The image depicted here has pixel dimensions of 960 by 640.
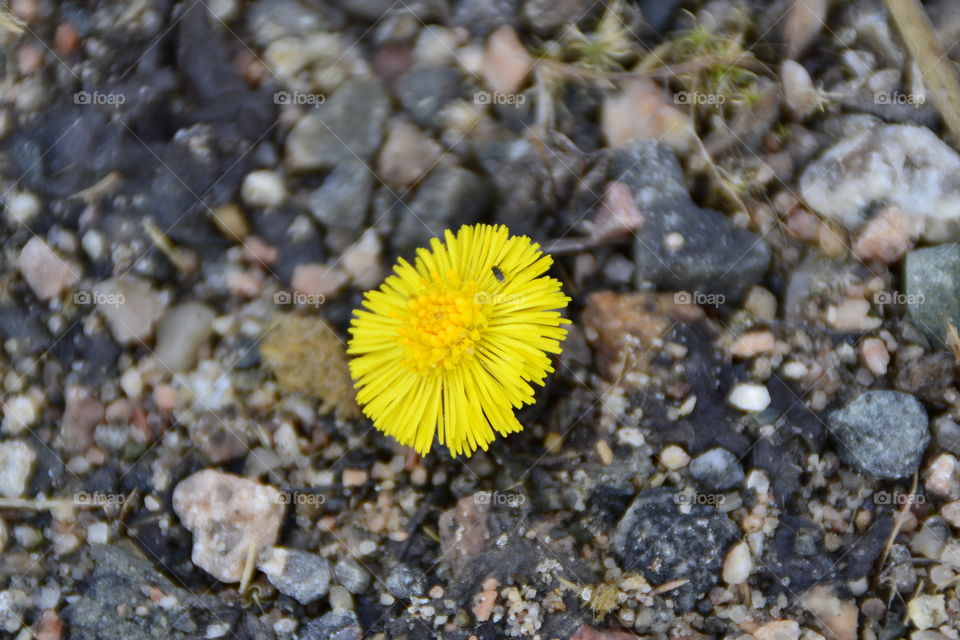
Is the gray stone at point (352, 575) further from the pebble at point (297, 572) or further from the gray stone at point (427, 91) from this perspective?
the gray stone at point (427, 91)

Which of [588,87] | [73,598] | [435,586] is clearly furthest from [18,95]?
[435,586]

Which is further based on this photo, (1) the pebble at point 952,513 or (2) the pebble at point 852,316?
(2) the pebble at point 852,316

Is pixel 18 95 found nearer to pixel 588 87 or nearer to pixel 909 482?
pixel 588 87

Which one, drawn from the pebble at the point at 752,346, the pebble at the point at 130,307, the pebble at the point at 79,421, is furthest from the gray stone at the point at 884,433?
the pebble at the point at 79,421

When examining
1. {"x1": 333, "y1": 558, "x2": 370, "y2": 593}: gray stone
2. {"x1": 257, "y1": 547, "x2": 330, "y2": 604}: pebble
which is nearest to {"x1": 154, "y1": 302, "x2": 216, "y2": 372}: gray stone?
{"x1": 257, "y1": 547, "x2": 330, "y2": 604}: pebble

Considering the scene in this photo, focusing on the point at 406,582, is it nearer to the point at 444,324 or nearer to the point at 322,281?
the point at 444,324

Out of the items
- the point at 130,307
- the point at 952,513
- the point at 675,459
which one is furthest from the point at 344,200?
the point at 952,513

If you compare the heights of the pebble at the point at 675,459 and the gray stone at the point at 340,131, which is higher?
the gray stone at the point at 340,131
